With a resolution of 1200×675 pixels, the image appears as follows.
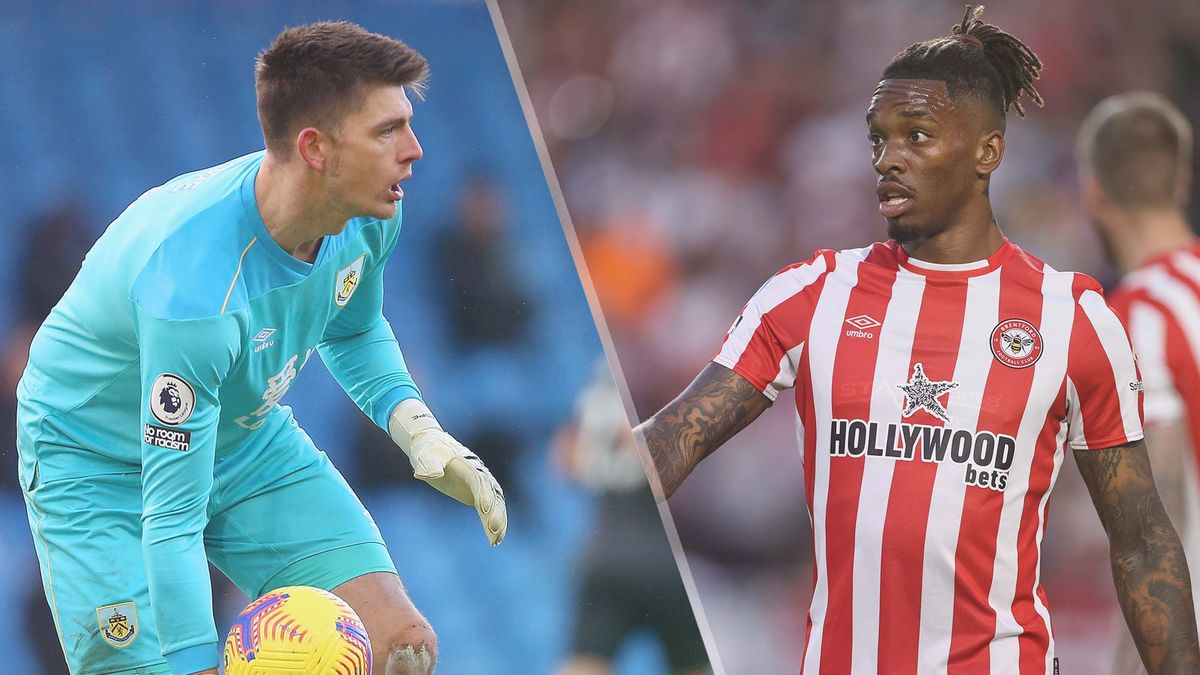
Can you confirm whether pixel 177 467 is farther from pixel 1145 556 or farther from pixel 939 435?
pixel 1145 556

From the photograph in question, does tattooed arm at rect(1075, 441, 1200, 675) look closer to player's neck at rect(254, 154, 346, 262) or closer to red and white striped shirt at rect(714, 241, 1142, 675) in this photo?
red and white striped shirt at rect(714, 241, 1142, 675)

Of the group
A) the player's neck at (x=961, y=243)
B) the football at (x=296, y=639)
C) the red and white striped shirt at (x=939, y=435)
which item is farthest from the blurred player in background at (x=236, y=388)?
the player's neck at (x=961, y=243)

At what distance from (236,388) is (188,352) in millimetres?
288

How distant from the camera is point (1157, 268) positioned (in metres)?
4.47

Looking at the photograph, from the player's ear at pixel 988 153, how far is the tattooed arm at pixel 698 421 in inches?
23.2

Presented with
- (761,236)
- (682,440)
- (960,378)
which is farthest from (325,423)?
(761,236)

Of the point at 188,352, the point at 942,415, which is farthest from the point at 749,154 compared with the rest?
the point at 188,352

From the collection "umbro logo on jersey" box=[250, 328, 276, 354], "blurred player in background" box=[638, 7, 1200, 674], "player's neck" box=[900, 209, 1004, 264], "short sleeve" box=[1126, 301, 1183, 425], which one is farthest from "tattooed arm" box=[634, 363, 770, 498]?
"short sleeve" box=[1126, 301, 1183, 425]

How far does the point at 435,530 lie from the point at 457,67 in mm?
1057

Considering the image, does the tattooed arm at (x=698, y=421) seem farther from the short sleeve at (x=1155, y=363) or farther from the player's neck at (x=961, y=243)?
the short sleeve at (x=1155, y=363)

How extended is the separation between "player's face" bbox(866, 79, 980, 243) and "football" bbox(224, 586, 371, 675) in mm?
1260

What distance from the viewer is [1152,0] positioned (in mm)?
6066

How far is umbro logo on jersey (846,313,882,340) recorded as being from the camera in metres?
2.65

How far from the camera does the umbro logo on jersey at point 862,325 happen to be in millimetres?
2646
